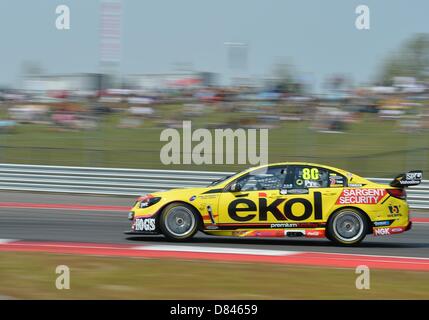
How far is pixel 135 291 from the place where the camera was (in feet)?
23.1

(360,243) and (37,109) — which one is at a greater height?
(37,109)

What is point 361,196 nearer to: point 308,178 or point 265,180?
point 308,178

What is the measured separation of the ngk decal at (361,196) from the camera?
1080 centimetres

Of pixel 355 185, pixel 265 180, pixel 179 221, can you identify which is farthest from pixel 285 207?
pixel 179 221

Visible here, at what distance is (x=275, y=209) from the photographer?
10750mm

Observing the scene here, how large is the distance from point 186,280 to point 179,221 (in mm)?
3300

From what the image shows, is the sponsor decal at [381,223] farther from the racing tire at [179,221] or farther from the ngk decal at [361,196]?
the racing tire at [179,221]

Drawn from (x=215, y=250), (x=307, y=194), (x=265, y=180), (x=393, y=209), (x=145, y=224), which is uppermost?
(x=265, y=180)

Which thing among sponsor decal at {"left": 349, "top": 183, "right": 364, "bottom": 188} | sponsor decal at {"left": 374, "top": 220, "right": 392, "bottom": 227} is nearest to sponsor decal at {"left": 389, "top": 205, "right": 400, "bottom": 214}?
sponsor decal at {"left": 374, "top": 220, "right": 392, "bottom": 227}

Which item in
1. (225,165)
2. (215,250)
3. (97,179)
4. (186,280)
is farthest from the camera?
(97,179)
